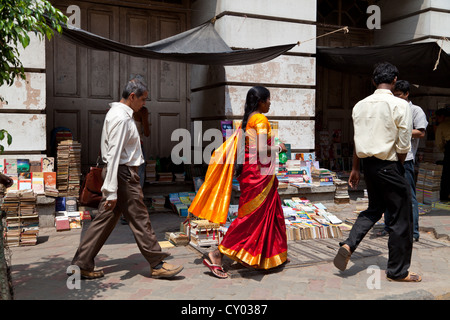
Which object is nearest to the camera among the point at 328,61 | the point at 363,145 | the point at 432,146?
the point at 363,145

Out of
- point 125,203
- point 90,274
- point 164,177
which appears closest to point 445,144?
point 164,177

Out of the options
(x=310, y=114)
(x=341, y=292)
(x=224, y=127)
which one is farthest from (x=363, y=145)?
(x=310, y=114)

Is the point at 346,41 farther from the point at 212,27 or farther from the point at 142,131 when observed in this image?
the point at 142,131

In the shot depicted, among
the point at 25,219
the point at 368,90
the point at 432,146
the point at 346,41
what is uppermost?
the point at 346,41

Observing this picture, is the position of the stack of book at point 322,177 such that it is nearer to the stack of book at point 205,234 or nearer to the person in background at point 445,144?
the person in background at point 445,144

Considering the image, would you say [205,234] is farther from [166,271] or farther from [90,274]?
[90,274]

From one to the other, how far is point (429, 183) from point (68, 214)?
256 inches

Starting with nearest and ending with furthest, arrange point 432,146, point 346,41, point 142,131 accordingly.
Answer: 1. point 142,131
2. point 432,146
3. point 346,41

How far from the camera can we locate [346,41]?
10.6 meters

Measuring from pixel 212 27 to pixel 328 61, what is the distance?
2267mm

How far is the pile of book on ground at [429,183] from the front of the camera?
27.7 ft

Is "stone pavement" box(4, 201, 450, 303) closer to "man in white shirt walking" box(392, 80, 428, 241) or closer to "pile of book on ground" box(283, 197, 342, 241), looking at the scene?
"pile of book on ground" box(283, 197, 342, 241)

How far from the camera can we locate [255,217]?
4574 mm

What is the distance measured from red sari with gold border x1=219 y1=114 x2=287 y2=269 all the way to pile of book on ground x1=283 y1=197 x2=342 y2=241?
1.41 m
